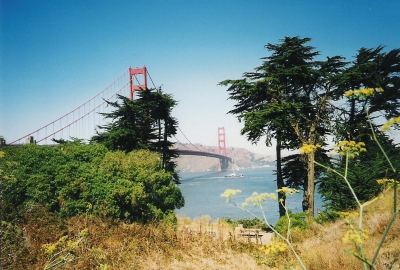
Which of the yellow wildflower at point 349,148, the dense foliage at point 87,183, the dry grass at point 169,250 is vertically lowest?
the dry grass at point 169,250

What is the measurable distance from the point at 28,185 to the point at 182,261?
834cm

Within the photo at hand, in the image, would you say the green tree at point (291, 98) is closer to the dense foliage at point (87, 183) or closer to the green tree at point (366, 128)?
the green tree at point (366, 128)

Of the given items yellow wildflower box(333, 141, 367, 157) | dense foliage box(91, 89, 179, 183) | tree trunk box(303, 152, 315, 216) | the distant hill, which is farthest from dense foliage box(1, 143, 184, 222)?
the distant hill

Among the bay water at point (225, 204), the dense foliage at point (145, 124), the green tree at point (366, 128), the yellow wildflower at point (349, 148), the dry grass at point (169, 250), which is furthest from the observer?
the bay water at point (225, 204)

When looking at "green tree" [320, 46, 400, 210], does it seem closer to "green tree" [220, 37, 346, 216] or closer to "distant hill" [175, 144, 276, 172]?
"green tree" [220, 37, 346, 216]

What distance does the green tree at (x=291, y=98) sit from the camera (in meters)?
10.7

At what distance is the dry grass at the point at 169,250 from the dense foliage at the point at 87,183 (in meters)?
2.79

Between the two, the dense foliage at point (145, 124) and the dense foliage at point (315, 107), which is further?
the dense foliage at point (145, 124)

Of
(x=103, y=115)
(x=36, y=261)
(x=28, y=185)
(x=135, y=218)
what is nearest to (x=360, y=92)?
(x=36, y=261)

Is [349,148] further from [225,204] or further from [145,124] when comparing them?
[225,204]

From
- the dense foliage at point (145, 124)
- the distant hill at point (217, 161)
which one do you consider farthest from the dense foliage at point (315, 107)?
the distant hill at point (217, 161)

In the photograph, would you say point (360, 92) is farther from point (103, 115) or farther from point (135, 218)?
point (103, 115)

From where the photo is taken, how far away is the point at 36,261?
5348 millimetres

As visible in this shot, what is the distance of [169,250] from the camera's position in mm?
6000
